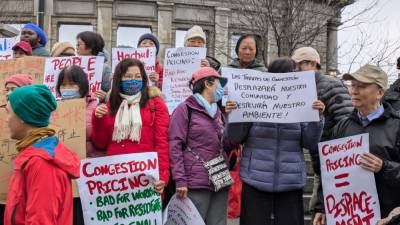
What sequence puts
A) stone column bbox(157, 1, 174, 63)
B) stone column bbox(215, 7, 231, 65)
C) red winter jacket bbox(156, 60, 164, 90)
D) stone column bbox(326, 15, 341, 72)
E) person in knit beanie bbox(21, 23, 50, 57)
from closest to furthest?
person in knit beanie bbox(21, 23, 50, 57)
red winter jacket bbox(156, 60, 164, 90)
stone column bbox(326, 15, 341, 72)
stone column bbox(215, 7, 231, 65)
stone column bbox(157, 1, 174, 63)

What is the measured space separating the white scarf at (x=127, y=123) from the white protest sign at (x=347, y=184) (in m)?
1.55

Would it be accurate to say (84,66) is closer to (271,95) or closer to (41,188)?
(271,95)

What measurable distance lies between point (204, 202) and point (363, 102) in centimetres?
169

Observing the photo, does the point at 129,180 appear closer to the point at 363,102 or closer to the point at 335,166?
the point at 335,166

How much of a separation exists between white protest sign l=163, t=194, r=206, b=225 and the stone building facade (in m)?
20.2

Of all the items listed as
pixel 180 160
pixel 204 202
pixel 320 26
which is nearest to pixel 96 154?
pixel 180 160

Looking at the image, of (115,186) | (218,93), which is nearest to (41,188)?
(115,186)

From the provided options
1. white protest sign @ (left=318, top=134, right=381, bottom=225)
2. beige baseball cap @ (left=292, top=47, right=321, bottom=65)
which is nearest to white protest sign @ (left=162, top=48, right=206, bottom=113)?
beige baseball cap @ (left=292, top=47, right=321, bottom=65)

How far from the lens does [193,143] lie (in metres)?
4.75

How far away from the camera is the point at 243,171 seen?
15.3 feet

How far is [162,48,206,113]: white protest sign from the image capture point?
257 inches

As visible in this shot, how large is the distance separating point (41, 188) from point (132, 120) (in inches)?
72.9

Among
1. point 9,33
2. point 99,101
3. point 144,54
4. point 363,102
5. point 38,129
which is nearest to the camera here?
point 38,129

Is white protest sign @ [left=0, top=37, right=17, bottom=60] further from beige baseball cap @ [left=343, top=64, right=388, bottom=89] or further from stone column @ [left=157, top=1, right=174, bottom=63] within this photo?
stone column @ [left=157, top=1, right=174, bottom=63]
